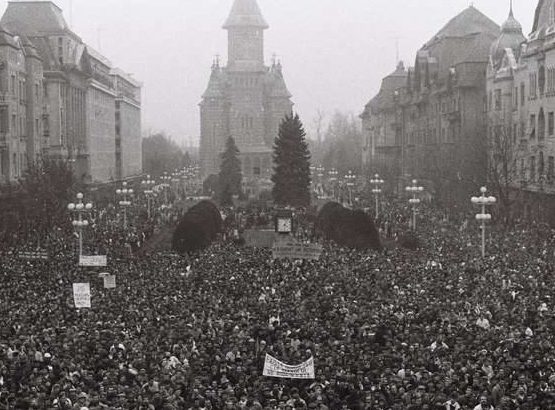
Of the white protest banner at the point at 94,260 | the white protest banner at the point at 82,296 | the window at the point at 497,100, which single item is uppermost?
the window at the point at 497,100

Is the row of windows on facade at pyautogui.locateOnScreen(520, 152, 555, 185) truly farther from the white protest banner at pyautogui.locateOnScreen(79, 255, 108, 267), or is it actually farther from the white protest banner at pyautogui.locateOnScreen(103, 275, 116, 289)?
the white protest banner at pyautogui.locateOnScreen(103, 275, 116, 289)

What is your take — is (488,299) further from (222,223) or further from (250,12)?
(250,12)

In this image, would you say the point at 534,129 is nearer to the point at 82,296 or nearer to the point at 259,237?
the point at 259,237

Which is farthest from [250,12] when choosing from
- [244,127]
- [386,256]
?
[386,256]

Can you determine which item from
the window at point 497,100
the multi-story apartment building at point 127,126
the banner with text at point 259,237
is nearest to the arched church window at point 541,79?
the window at point 497,100

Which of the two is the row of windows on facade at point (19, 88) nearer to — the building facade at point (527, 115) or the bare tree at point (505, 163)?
the bare tree at point (505, 163)

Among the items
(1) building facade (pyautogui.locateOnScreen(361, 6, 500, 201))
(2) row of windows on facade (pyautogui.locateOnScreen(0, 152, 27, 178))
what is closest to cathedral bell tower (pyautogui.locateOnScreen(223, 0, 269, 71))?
(1) building facade (pyautogui.locateOnScreen(361, 6, 500, 201))
